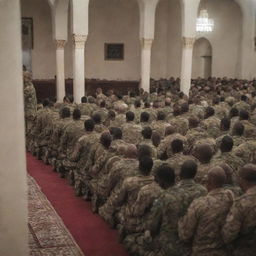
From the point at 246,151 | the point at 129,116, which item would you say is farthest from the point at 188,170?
the point at 129,116

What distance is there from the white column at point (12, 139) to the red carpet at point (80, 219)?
75.1 inches

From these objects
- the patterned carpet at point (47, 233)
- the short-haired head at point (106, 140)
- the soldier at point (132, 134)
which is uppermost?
the short-haired head at point (106, 140)

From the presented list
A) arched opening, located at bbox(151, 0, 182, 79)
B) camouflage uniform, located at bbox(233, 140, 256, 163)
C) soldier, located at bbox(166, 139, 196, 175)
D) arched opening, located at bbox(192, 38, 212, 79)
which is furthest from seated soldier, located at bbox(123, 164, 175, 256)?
arched opening, located at bbox(192, 38, 212, 79)

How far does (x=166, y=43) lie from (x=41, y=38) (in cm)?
648

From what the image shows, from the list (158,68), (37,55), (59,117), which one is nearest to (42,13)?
(37,55)

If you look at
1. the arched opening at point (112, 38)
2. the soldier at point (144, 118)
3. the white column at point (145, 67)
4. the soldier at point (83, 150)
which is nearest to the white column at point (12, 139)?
the soldier at point (83, 150)

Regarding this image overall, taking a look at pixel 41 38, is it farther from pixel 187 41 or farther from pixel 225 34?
pixel 225 34

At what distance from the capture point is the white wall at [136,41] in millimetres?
20484

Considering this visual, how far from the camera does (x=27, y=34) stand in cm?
1920

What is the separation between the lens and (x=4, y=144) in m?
3.44

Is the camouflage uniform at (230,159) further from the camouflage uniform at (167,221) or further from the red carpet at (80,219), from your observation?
the red carpet at (80,219)

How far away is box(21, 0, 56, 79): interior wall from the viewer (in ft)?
62.6

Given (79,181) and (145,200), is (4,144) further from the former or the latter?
(79,181)

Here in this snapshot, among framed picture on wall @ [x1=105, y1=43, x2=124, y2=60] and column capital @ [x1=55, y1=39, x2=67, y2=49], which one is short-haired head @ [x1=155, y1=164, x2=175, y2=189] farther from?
framed picture on wall @ [x1=105, y1=43, x2=124, y2=60]
